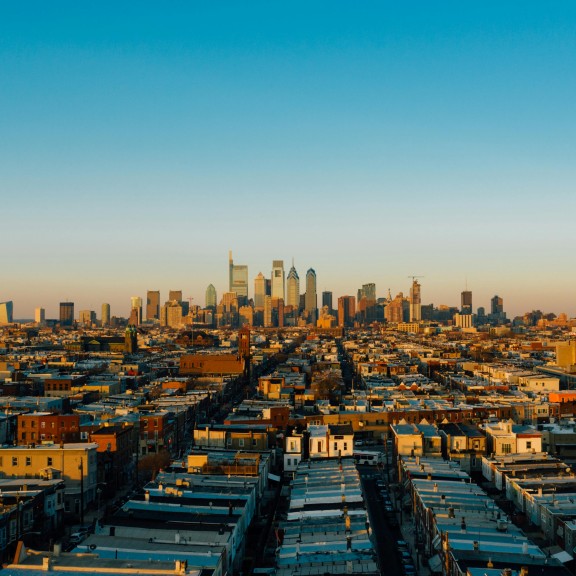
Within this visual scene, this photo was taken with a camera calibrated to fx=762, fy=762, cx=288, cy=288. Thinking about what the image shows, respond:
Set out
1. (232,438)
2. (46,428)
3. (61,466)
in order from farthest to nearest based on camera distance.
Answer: (46,428)
(232,438)
(61,466)

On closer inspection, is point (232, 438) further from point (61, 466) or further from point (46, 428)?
point (61, 466)

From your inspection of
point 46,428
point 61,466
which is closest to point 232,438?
point 46,428

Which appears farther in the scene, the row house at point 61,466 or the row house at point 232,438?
the row house at point 232,438

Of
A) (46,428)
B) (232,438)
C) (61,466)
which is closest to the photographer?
(61,466)

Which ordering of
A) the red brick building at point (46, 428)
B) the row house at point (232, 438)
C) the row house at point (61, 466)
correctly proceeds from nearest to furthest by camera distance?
the row house at point (61, 466)
the row house at point (232, 438)
the red brick building at point (46, 428)

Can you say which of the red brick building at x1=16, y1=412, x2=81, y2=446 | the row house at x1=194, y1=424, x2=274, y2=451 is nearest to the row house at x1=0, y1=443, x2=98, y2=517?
the red brick building at x1=16, y1=412, x2=81, y2=446

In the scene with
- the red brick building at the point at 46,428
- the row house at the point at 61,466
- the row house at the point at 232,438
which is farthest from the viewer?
the red brick building at the point at 46,428

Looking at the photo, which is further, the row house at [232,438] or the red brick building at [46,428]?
the red brick building at [46,428]

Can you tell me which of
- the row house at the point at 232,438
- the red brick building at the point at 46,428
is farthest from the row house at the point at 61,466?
the row house at the point at 232,438

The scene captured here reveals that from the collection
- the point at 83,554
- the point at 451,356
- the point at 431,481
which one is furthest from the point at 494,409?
the point at 451,356

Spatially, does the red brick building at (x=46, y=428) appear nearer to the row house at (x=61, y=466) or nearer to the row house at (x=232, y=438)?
the row house at (x=232, y=438)

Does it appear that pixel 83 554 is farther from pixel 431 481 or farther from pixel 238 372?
pixel 238 372
